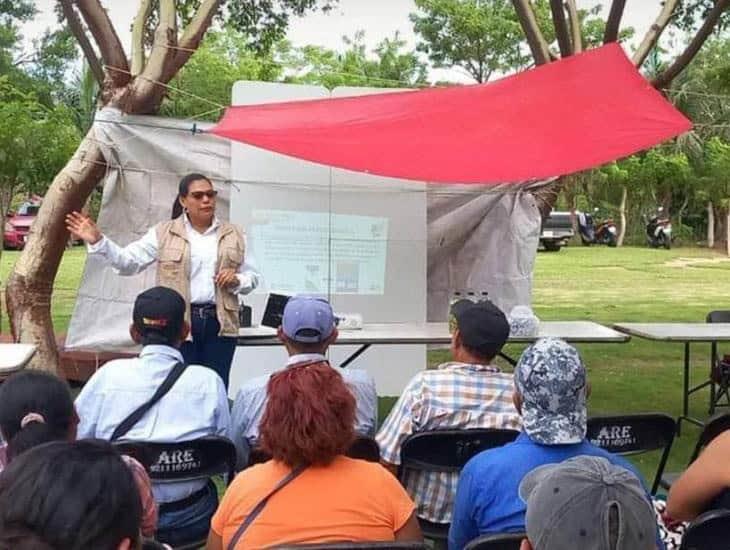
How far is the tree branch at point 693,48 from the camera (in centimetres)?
778

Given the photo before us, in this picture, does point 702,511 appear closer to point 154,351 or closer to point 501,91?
point 154,351

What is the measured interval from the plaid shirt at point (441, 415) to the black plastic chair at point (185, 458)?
1.63ft

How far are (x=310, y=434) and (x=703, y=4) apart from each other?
8227mm

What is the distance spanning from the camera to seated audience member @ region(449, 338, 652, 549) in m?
2.09

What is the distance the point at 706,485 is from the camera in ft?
6.96

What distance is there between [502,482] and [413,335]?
9.55 feet

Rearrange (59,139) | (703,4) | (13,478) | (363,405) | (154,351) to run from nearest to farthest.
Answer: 1. (13,478)
2. (154,351)
3. (363,405)
4. (703,4)
5. (59,139)

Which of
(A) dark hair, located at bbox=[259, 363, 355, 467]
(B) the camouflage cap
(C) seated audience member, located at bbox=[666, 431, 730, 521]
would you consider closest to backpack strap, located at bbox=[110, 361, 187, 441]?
(A) dark hair, located at bbox=[259, 363, 355, 467]

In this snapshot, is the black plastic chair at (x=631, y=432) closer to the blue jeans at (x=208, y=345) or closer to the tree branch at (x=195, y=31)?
the blue jeans at (x=208, y=345)

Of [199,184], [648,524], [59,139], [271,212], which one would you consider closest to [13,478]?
Answer: [648,524]

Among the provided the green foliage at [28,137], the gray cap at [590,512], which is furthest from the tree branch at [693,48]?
the green foliage at [28,137]

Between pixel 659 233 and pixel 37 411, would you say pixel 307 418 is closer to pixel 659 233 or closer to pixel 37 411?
pixel 37 411

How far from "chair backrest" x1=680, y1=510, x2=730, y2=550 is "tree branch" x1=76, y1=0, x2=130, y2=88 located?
5.43 meters

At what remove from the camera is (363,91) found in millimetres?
6281
